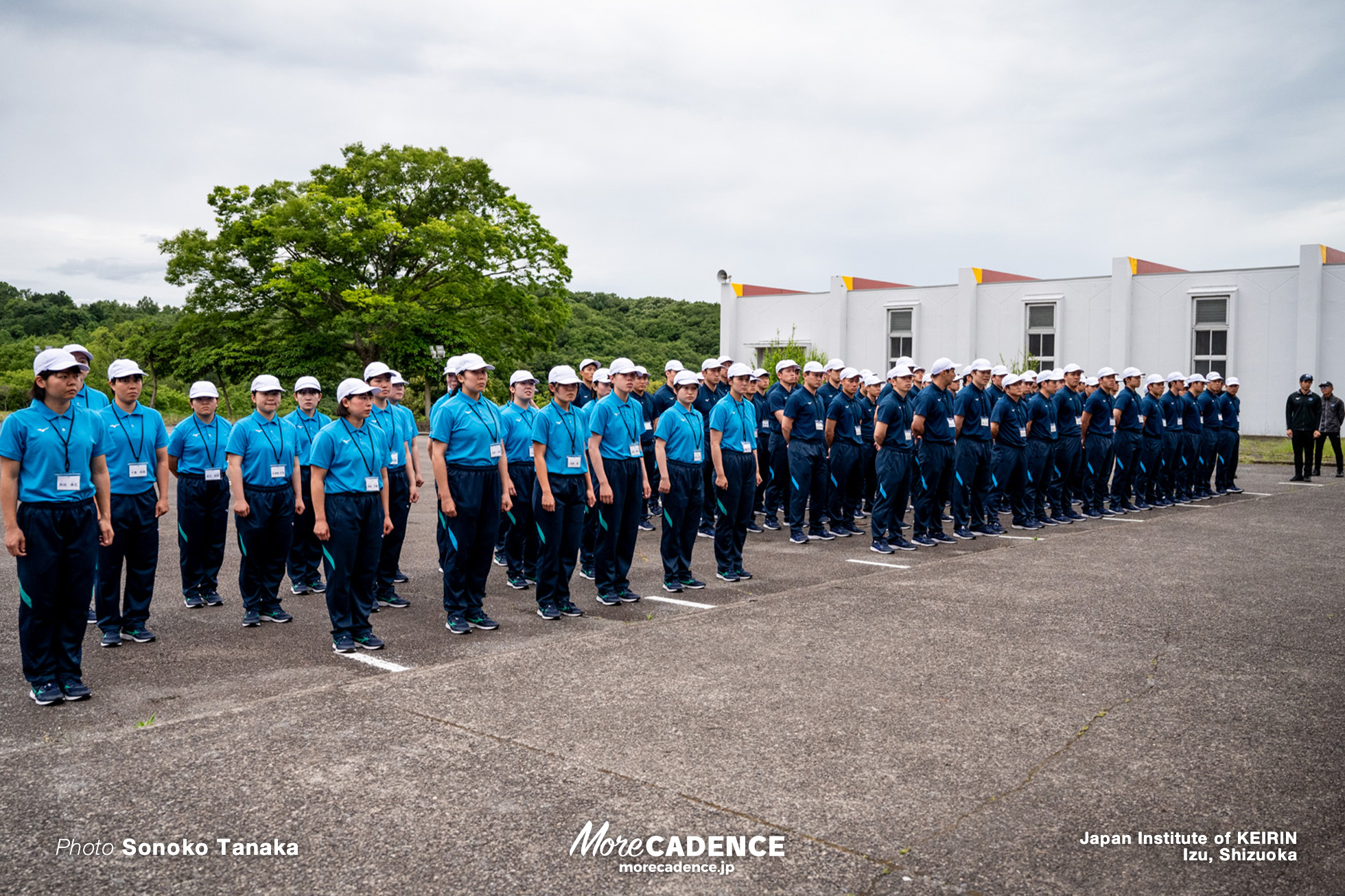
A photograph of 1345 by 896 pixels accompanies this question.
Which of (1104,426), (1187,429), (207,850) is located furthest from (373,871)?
(1187,429)

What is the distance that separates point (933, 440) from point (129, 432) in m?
8.09

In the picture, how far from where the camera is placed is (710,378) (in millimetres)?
12000

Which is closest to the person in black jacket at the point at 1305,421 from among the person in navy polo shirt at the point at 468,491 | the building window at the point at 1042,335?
the person in navy polo shirt at the point at 468,491

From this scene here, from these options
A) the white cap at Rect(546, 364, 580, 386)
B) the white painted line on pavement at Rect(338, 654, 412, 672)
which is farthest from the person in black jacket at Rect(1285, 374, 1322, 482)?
the white painted line on pavement at Rect(338, 654, 412, 672)

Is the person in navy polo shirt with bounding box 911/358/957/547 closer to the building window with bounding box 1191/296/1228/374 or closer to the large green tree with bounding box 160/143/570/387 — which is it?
the large green tree with bounding box 160/143/570/387

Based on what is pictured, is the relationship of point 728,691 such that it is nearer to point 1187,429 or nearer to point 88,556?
point 88,556

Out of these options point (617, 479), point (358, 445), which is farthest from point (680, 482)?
point (358, 445)

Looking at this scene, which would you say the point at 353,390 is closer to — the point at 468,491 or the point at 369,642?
the point at 468,491

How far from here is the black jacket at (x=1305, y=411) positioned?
19328 millimetres

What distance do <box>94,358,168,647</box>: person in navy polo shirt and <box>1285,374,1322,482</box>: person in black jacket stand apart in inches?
784

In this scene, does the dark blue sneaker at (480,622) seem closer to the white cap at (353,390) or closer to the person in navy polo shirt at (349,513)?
the person in navy polo shirt at (349,513)

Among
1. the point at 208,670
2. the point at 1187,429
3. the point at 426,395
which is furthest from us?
the point at 426,395

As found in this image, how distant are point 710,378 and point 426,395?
30322 millimetres

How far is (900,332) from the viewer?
147 ft
